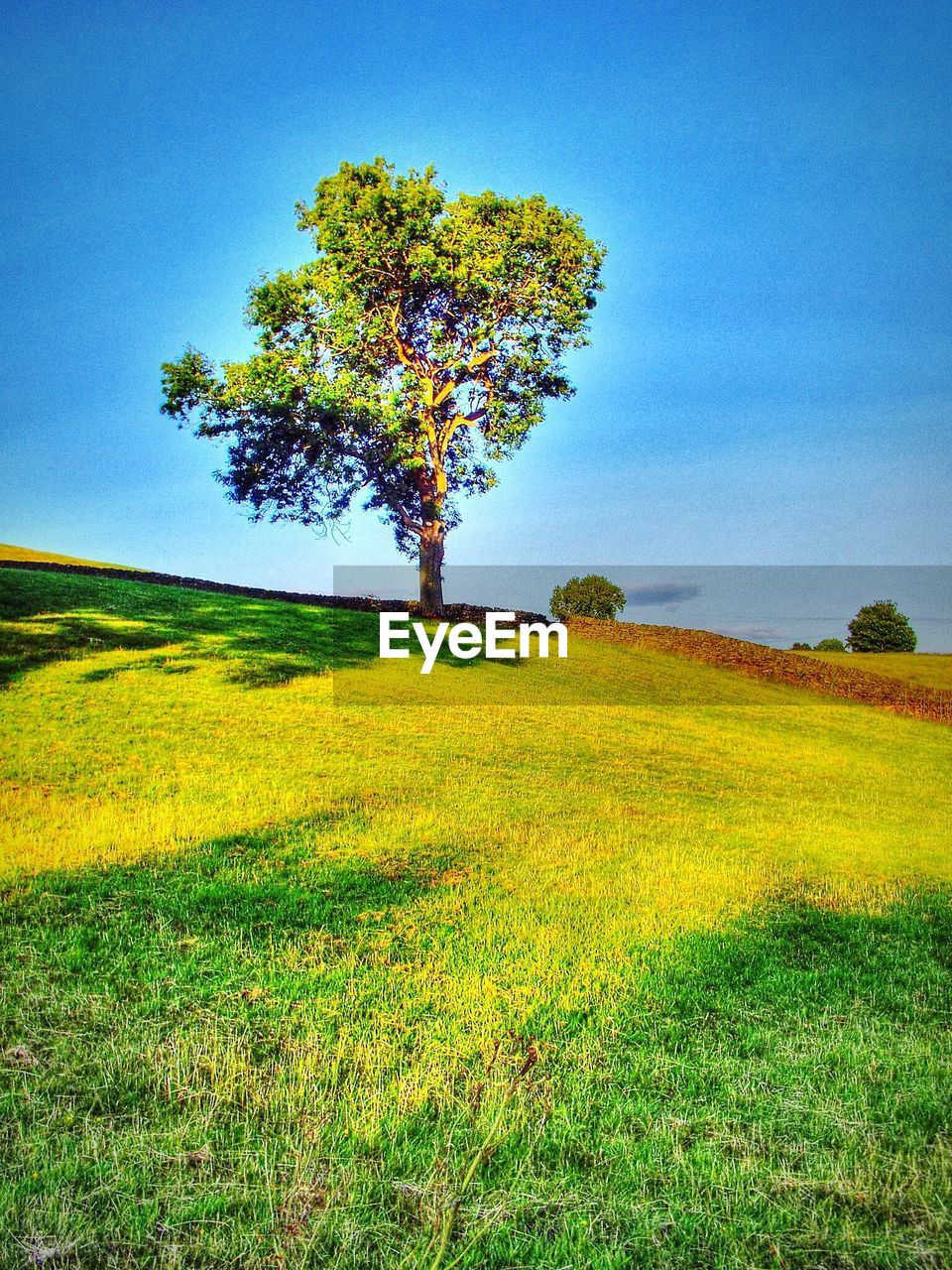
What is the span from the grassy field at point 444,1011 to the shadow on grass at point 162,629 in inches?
132

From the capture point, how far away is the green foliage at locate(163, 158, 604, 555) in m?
25.6

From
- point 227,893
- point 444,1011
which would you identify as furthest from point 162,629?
point 444,1011

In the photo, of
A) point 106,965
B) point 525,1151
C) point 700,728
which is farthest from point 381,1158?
point 700,728

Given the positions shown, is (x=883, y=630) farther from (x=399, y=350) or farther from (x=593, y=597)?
(x=399, y=350)

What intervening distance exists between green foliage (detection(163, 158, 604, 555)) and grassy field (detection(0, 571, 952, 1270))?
54.4ft

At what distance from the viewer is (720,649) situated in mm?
32781

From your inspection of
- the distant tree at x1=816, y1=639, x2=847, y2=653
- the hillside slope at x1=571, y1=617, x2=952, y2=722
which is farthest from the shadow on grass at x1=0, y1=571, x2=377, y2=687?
the distant tree at x1=816, y1=639, x2=847, y2=653

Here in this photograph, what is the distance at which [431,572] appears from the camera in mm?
29000

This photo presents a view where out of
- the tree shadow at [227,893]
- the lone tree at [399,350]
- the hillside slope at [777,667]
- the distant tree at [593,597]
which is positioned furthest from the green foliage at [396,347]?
the distant tree at [593,597]

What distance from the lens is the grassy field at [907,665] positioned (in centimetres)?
3475

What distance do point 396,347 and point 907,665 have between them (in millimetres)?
33836

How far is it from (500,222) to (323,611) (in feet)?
55.3

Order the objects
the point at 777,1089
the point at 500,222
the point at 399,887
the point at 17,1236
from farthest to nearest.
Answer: the point at 500,222 < the point at 399,887 < the point at 777,1089 < the point at 17,1236

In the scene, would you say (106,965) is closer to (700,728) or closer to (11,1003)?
(11,1003)
